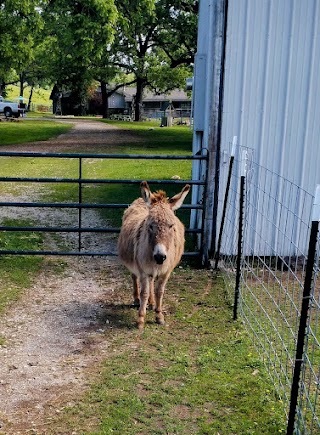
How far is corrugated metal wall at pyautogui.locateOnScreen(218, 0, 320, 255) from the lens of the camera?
7.42 m

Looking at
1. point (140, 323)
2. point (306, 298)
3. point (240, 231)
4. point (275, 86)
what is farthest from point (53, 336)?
point (275, 86)

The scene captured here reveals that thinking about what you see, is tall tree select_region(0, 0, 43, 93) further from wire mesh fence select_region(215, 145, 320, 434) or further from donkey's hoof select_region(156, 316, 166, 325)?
donkey's hoof select_region(156, 316, 166, 325)

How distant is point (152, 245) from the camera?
A: 216 inches

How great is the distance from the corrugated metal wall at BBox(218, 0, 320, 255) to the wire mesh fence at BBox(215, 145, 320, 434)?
0.79 feet

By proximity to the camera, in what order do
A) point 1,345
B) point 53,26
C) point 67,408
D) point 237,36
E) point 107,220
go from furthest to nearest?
point 53,26, point 107,220, point 237,36, point 1,345, point 67,408

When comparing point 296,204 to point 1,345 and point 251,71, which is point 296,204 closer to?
point 251,71

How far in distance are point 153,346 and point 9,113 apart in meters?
47.1

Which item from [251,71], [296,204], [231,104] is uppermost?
[251,71]

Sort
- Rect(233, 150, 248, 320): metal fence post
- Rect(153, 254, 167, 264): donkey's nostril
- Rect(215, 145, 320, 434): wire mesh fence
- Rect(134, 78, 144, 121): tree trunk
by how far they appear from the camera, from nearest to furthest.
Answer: Rect(215, 145, 320, 434): wire mesh fence < Rect(153, 254, 167, 264): donkey's nostril < Rect(233, 150, 248, 320): metal fence post < Rect(134, 78, 144, 121): tree trunk

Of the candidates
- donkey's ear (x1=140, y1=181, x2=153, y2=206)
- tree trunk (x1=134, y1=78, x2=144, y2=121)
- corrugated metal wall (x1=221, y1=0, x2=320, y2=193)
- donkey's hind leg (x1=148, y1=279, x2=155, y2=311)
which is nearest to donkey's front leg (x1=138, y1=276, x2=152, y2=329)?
donkey's hind leg (x1=148, y1=279, x2=155, y2=311)

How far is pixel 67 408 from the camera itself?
14.1ft

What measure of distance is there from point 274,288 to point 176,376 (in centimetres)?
171

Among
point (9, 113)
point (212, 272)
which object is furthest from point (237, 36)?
point (9, 113)

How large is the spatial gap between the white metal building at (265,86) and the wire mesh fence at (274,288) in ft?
0.99
